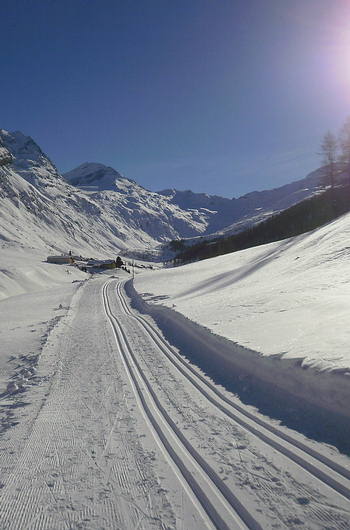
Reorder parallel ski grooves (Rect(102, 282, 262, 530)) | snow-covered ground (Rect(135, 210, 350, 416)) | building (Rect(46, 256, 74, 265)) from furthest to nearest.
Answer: building (Rect(46, 256, 74, 265)), snow-covered ground (Rect(135, 210, 350, 416)), parallel ski grooves (Rect(102, 282, 262, 530))

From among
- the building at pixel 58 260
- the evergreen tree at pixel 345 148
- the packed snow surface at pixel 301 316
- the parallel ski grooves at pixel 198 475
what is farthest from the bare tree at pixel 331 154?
the building at pixel 58 260

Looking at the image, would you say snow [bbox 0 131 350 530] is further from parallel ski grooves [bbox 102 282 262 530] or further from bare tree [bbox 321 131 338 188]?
bare tree [bbox 321 131 338 188]

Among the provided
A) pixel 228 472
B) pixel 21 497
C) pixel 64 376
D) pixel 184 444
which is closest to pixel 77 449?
pixel 21 497

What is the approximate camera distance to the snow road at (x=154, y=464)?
138 inches

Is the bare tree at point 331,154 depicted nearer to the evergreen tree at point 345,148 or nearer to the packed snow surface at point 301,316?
the evergreen tree at point 345,148

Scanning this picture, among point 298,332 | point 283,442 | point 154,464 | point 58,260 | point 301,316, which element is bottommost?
point 154,464

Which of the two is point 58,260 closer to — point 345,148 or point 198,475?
point 345,148

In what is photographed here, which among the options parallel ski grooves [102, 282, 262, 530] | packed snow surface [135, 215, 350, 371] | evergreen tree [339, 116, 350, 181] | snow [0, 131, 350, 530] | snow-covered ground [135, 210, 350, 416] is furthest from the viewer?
evergreen tree [339, 116, 350, 181]

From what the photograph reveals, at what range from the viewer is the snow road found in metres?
3.50

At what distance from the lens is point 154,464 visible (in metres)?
4.44

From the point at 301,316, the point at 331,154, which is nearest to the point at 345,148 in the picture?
the point at 331,154

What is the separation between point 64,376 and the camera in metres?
8.33

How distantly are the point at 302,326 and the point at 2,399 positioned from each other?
7.64 m

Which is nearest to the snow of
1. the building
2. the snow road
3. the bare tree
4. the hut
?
the snow road
